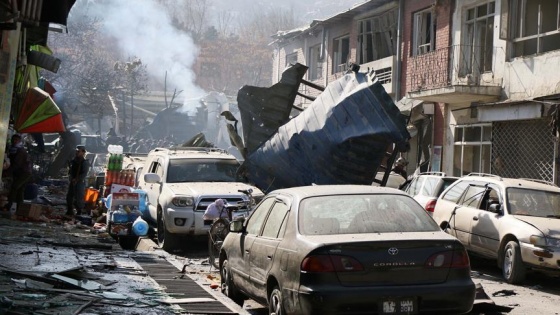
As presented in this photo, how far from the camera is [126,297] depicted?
8.33m

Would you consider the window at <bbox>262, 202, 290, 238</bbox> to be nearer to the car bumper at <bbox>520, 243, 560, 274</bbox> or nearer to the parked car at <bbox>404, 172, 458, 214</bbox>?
the car bumper at <bbox>520, 243, 560, 274</bbox>

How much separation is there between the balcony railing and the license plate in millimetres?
16198

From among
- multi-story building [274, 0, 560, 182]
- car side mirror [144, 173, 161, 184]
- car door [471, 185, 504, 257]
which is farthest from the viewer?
multi-story building [274, 0, 560, 182]

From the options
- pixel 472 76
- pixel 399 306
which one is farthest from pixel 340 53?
pixel 399 306

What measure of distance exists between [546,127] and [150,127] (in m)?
32.9

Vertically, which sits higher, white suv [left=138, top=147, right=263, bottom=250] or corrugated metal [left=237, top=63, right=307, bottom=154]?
corrugated metal [left=237, top=63, right=307, bottom=154]

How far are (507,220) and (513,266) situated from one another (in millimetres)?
817

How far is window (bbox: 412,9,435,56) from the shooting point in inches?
1001

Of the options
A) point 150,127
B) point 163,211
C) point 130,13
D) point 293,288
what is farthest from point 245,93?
point 130,13

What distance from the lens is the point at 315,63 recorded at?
35469 millimetres

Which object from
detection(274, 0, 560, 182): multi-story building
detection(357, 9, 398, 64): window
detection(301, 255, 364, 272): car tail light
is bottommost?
detection(301, 255, 364, 272): car tail light

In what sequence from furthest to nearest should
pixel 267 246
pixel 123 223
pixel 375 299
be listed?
pixel 123 223 < pixel 267 246 < pixel 375 299

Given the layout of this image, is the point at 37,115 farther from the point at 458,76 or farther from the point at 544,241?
the point at 458,76

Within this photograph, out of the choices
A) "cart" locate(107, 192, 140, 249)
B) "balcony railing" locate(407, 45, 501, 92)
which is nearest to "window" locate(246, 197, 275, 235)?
"cart" locate(107, 192, 140, 249)
